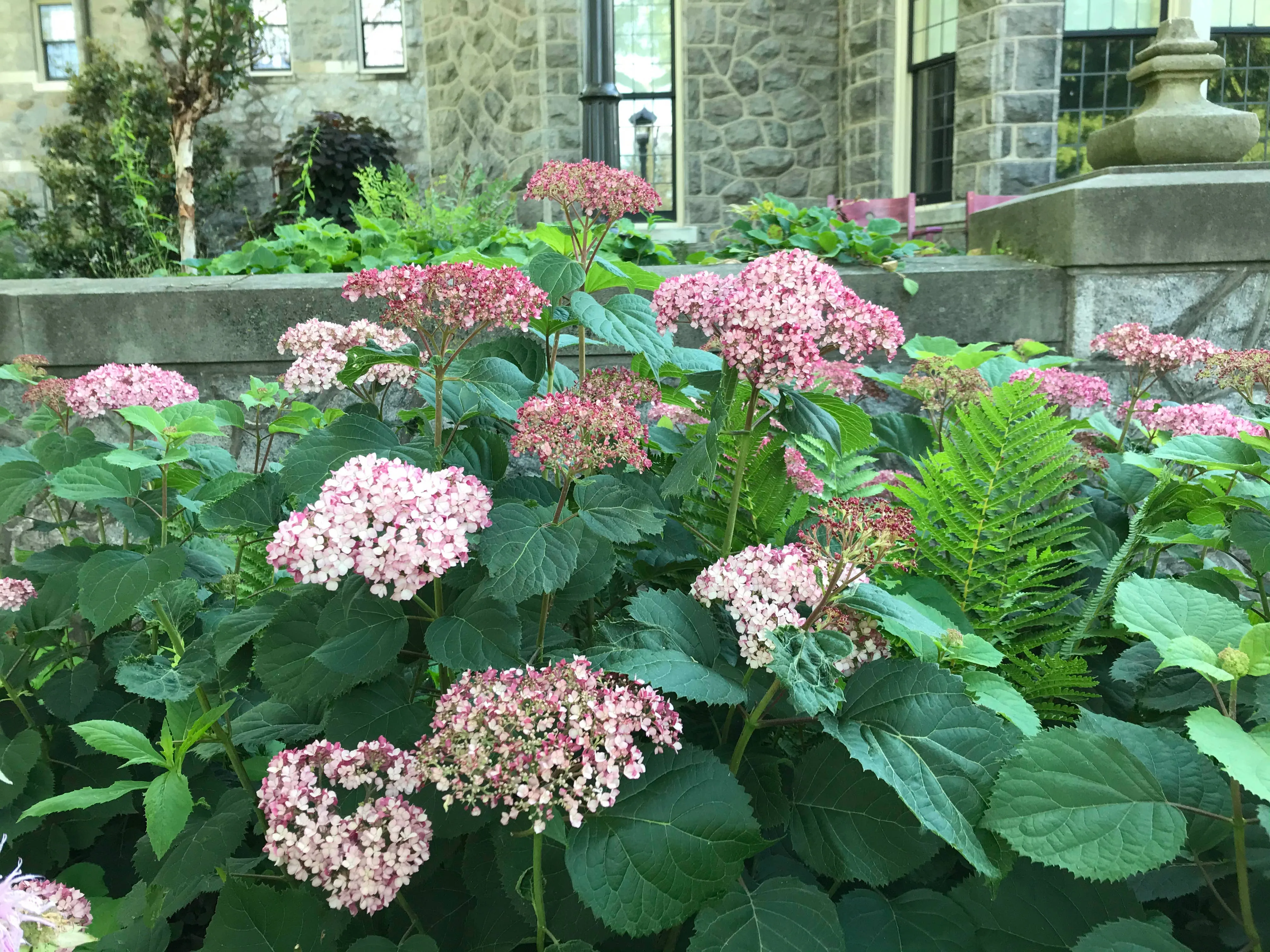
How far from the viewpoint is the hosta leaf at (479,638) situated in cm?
95

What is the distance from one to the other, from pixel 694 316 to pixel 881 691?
564 mm

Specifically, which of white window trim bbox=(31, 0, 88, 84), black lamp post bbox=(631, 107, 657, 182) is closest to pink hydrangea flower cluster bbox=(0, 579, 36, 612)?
black lamp post bbox=(631, 107, 657, 182)

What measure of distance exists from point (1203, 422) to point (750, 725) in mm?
1240

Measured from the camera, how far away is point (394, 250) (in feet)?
13.3

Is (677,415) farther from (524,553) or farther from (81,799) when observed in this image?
(81,799)

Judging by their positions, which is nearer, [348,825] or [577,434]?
[348,825]

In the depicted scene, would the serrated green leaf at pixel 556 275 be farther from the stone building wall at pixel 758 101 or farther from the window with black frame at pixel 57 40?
the window with black frame at pixel 57 40

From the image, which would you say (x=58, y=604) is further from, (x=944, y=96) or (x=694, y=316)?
(x=944, y=96)

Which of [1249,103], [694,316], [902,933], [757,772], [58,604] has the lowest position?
[902,933]

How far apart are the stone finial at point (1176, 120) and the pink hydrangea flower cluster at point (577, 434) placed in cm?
323

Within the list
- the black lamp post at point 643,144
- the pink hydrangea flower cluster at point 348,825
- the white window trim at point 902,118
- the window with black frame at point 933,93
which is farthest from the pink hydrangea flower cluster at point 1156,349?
the black lamp post at point 643,144

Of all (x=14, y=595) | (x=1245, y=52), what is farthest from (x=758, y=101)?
(x=14, y=595)

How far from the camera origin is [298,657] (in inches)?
41.0

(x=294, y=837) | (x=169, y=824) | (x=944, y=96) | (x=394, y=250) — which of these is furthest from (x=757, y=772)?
(x=944, y=96)
